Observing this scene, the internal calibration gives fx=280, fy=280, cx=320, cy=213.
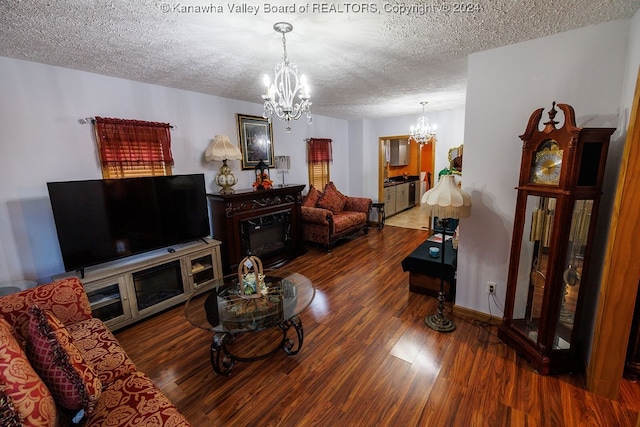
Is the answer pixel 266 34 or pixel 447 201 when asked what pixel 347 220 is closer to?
pixel 447 201

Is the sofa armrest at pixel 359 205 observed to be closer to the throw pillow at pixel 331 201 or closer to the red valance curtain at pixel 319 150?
the throw pillow at pixel 331 201

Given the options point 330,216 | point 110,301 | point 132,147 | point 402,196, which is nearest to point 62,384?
point 110,301

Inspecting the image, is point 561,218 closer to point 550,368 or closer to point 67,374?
point 550,368

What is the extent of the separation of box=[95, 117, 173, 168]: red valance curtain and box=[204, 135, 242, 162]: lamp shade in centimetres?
44

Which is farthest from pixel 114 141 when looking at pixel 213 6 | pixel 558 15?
pixel 558 15

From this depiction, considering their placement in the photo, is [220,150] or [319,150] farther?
[319,150]

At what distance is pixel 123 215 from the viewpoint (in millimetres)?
2686

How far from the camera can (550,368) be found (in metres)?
1.93

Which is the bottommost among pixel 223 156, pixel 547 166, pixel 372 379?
pixel 372 379

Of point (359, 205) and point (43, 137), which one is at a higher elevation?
point (43, 137)

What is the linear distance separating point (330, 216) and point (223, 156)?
191 centimetres

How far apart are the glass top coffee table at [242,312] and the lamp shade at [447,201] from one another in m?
1.22

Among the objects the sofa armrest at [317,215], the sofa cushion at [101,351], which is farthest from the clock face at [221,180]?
the sofa cushion at [101,351]

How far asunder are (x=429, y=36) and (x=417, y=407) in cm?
254
